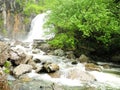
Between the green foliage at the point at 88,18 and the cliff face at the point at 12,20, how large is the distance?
14194 mm

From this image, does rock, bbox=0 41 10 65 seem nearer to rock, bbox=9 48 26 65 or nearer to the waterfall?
rock, bbox=9 48 26 65

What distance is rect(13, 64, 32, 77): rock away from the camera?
49.7 feet

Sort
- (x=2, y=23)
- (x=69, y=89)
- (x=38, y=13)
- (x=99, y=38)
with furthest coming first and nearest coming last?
(x=38, y=13) < (x=2, y=23) < (x=99, y=38) < (x=69, y=89)

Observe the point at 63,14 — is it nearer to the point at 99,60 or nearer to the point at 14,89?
the point at 99,60

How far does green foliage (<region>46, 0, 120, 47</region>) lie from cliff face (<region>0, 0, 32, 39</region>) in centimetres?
1419

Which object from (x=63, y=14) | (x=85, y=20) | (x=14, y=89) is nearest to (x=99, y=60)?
(x=85, y=20)

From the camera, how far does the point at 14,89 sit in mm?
11805

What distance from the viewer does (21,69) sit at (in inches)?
623

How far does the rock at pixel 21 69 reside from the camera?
15.2 m

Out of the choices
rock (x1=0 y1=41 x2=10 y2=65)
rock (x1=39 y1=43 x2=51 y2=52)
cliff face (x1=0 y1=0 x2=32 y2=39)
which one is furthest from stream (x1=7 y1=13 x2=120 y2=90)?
cliff face (x1=0 y1=0 x2=32 y2=39)

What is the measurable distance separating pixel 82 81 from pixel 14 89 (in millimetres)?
4560

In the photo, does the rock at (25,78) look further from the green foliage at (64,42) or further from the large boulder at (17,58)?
the green foliage at (64,42)

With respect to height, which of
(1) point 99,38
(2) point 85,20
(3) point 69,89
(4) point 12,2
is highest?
(4) point 12,2

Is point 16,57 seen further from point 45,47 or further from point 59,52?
point 45,47
